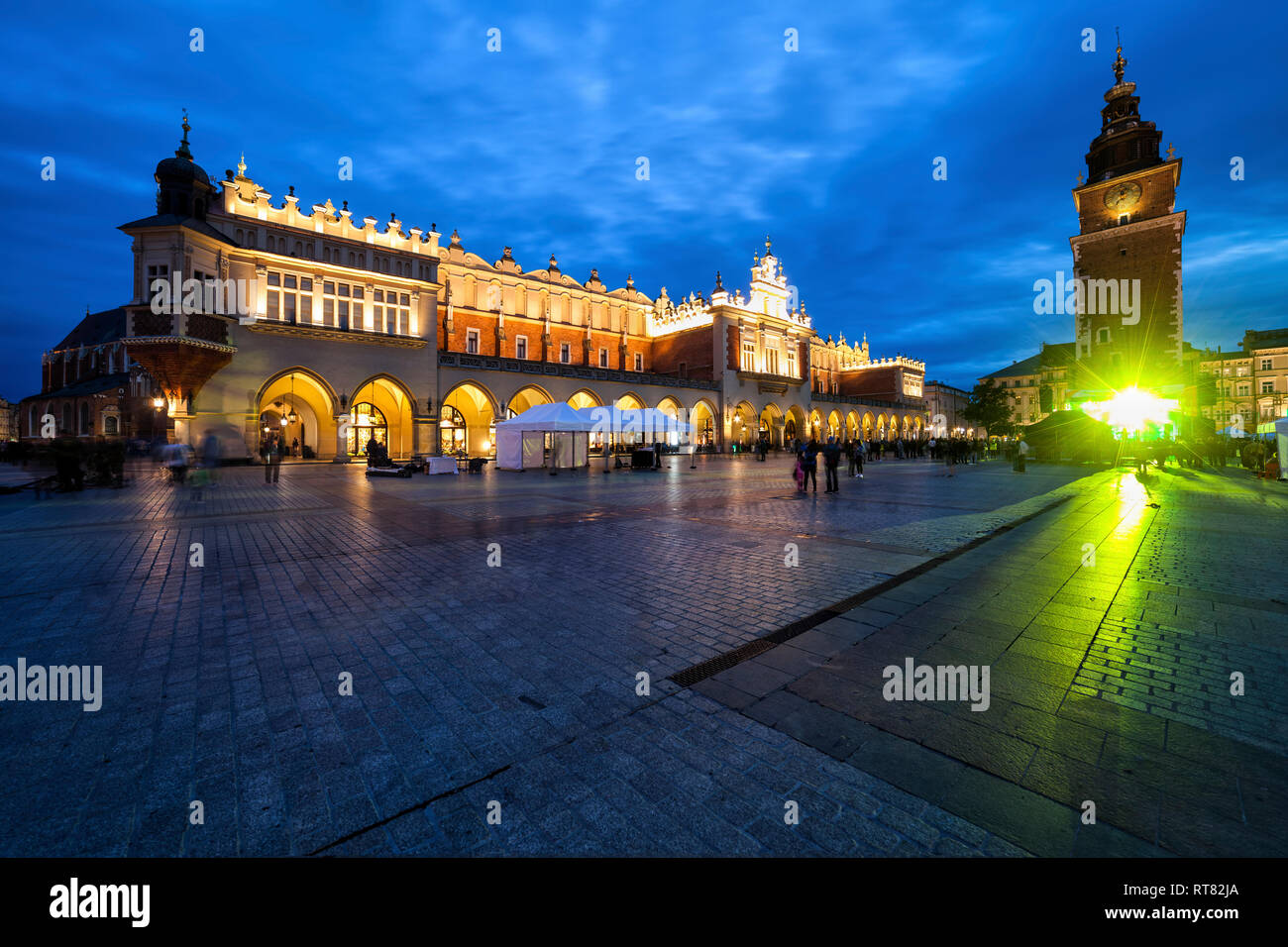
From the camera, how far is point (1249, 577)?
596 centimetres

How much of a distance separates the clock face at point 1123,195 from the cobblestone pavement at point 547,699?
46779 mm

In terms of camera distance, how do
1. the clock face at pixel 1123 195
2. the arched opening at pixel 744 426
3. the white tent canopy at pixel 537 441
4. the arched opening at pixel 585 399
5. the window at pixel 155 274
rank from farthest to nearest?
1. the arched opening at pixel 744 426
2. the arched opening at pixel 585 399
3. the clock face at pixel 1123 195
4. the window at pixel 155 274
5. the white tent canopy at pixel 537 441

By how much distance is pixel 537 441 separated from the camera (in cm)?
2695

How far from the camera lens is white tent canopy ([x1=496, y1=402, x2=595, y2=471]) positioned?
76.5ft

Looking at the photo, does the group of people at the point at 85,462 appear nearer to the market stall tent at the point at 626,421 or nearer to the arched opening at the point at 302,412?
the arched opening at the point at 302,412

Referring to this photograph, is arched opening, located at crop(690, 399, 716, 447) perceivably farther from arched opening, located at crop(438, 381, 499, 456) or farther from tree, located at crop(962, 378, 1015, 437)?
tree, located at crop(962, 378, 1015, 437)

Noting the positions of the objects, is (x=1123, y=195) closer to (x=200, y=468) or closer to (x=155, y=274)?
(x=200, y=468)

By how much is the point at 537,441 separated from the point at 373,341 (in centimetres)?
1283

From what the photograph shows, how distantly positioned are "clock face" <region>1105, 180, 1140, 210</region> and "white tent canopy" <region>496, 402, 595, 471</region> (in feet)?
147

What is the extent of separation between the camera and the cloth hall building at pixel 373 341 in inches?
1025

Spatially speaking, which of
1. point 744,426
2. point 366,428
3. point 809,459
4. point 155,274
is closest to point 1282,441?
point 809,459

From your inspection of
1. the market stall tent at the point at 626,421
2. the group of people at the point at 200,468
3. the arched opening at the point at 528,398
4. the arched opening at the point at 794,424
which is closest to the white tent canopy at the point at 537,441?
the market stall tent at the point at 626,421
